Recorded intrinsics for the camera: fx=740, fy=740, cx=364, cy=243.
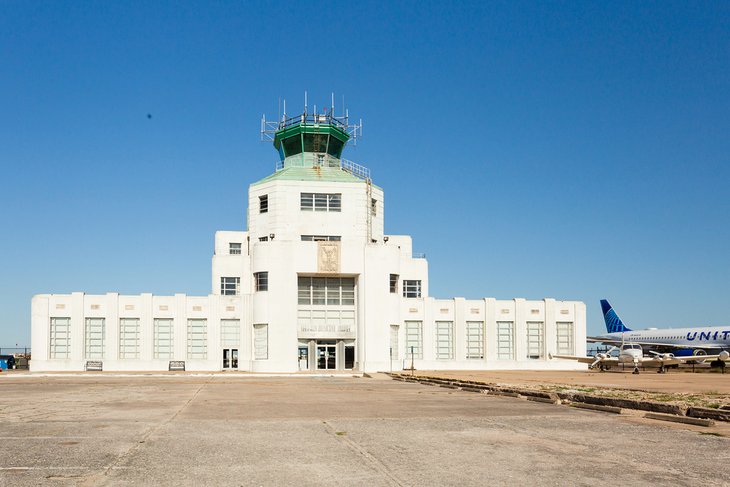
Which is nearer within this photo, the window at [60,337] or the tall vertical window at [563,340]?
the window at [60,337]

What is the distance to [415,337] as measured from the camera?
62.0 metres

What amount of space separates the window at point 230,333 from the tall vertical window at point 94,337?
31.3ft

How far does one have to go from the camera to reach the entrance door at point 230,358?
196 feet

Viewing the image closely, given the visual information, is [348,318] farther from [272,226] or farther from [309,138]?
[309,138]

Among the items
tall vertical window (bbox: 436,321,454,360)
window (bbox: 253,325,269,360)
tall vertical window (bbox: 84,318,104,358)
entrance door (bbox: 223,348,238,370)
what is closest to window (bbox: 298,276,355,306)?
window (bbox: 253,325,269,360)

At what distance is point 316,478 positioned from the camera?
955 cm

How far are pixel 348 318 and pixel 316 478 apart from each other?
50.7 meters

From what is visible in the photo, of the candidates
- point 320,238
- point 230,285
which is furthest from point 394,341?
point 230,285

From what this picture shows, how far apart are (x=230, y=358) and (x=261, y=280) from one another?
22.4ft

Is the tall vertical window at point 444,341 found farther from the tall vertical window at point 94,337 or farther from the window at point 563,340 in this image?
the tall vertical window at point 94,337

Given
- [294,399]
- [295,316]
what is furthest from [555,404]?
[295,316]

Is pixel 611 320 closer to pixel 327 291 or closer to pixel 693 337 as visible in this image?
pixel 693 337

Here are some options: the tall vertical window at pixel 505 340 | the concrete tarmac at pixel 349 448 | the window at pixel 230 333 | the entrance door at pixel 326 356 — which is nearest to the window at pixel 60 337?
the window at pixel 230 333

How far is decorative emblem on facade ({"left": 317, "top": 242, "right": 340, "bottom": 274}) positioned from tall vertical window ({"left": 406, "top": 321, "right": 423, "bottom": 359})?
857 cm
